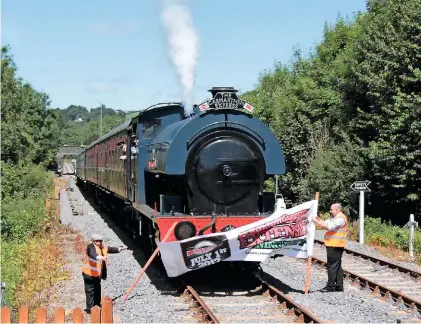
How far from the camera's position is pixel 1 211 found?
706 inches

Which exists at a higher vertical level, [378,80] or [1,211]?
[378,80]

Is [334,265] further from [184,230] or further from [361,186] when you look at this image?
[361,186]

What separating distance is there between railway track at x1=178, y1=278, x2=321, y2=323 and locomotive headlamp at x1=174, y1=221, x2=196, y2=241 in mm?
884

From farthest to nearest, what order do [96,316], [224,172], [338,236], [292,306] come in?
1. [338,236]
2. [224,172]
3. [292,306]
4. [96,316]

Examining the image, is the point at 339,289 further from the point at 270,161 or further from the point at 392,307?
the point at 270,161

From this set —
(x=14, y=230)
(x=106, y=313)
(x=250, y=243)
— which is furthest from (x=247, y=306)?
(x=14, y=230)

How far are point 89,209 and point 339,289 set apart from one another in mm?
20668

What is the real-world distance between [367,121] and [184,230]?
46.3 ft

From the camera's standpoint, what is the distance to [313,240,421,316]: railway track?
32.8 ft

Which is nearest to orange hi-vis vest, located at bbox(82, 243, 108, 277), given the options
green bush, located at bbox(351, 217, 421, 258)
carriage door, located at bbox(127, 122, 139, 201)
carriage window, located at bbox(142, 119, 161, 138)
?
carriage door, located at bbox(127, 122, 139, 201)

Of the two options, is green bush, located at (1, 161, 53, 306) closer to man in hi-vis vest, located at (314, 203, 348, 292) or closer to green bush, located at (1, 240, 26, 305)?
green bush, located at (1, 240, 26, 305)

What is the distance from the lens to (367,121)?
2222 cm

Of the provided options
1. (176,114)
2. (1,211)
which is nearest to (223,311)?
(176,114)

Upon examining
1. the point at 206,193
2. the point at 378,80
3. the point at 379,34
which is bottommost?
the point at 206,193
